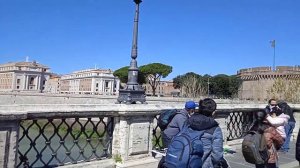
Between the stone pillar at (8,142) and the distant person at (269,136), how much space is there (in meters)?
2.83

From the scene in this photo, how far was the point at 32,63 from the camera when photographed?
113m

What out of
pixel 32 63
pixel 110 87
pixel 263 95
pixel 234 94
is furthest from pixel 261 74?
pixel 32 63

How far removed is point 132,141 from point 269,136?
71.6 inches

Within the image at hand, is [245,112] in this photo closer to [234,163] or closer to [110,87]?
[234,163]

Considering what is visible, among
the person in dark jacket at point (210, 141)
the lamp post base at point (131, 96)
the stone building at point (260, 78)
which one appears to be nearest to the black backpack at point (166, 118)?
the person in dark jacket at point (210, 141)

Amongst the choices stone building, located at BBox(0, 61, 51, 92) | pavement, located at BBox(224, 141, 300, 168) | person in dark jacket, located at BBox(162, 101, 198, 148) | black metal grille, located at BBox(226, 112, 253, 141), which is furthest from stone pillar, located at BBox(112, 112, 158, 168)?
stone building, located at BBox(0, 61, 51, 92)

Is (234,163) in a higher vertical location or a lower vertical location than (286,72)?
lower

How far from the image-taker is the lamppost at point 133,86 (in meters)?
5.91

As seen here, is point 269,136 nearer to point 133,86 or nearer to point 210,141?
point 210,141

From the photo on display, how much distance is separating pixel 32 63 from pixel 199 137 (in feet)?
381

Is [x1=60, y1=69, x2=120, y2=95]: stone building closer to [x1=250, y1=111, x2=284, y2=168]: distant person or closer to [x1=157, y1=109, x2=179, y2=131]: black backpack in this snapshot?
[x1=250, y1=111, x2=284, y2=168]: distant person

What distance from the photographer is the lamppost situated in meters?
5.91

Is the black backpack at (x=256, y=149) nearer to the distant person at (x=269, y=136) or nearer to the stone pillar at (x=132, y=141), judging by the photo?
the distant person at (x=269, y=136)

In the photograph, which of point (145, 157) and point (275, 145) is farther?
point (145, 157)
